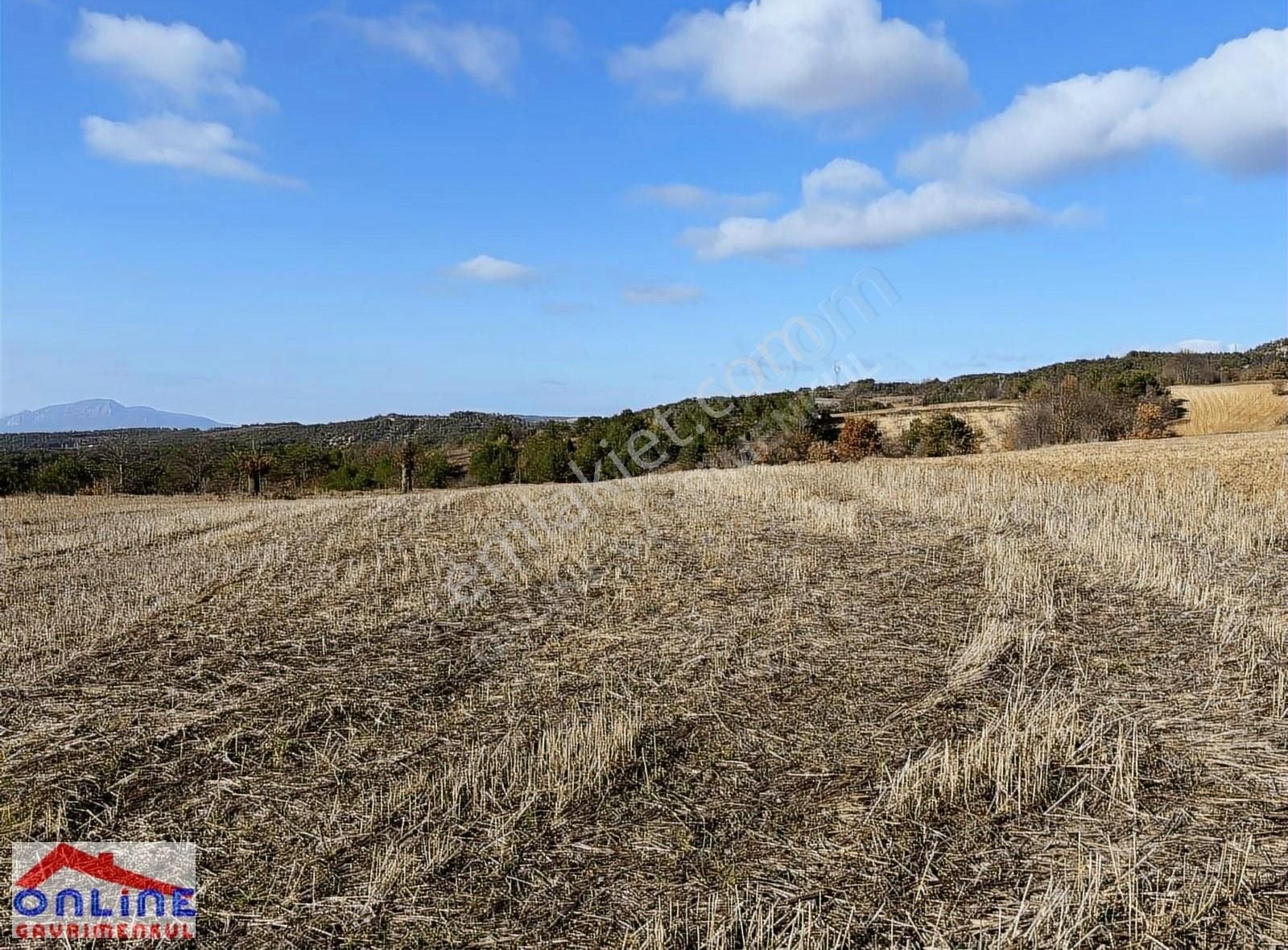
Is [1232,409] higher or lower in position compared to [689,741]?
higher

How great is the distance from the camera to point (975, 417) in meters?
63.5

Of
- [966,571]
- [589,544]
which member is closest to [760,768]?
[966,571]

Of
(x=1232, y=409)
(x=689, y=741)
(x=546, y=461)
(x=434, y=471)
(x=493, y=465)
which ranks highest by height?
(x=1232, y=409)

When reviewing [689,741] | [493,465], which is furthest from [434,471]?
[689,741]

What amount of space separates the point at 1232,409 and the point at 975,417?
1638cm

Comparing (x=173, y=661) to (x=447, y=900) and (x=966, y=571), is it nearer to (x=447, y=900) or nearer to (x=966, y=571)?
(x=447, y=900)

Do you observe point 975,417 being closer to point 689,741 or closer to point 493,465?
point 493,465

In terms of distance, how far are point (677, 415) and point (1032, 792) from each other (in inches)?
2496

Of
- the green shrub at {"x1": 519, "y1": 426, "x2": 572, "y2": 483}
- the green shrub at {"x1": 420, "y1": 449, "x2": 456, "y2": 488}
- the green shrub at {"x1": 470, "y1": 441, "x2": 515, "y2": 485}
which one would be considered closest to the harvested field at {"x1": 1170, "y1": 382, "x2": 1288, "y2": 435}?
the green shrub at {"x1": 519, "y1": 426, "x2": 572, "y2": 483}

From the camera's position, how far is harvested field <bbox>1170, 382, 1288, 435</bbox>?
51659mm

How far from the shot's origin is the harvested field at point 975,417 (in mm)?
59469

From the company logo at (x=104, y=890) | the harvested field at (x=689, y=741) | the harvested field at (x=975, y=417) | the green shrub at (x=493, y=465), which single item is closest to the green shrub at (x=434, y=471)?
the green shrub at (x=493, y=465)

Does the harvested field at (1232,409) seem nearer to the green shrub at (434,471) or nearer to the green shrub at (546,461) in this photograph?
the green shrub at (546,461)

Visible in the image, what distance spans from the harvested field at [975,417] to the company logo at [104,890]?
192 ft
